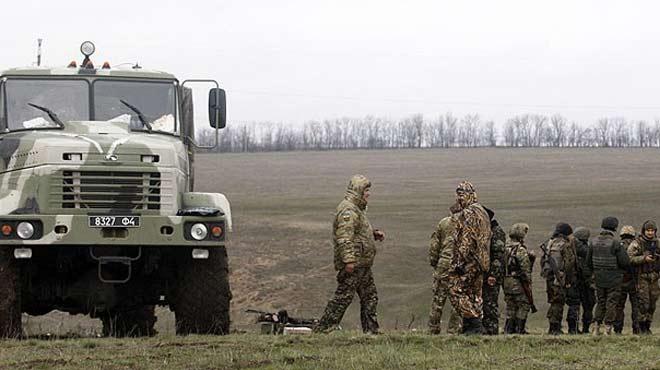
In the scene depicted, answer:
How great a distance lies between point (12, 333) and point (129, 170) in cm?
211

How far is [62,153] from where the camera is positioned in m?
11.2

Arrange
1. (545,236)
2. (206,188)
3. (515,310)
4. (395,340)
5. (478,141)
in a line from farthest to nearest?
(478,141) → (206,188) → (545,236) → (515,310) → (395,340)

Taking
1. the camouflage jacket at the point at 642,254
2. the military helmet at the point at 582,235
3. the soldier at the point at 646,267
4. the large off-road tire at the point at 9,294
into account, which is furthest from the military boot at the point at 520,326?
the large off-road tire at the point at 9,294

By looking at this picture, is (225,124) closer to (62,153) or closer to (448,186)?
(62,153)

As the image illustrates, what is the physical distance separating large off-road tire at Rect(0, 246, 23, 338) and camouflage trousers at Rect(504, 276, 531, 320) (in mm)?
6583

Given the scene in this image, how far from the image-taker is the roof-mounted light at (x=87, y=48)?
13.2 m

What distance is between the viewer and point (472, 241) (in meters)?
11.3

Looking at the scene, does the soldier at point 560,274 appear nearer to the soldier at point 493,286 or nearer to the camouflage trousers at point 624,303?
the camouflage trousers at point 624,303

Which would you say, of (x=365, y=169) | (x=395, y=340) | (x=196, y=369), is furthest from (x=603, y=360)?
(x=365, y=169)

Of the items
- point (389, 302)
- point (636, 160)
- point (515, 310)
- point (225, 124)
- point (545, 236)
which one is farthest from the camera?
point (636, 160)

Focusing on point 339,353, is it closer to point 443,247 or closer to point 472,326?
point 472,326

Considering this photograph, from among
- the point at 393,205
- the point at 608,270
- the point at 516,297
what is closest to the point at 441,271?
the point at 516,297

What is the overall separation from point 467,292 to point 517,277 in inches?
128

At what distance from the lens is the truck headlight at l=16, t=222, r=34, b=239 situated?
1080 centimetres
